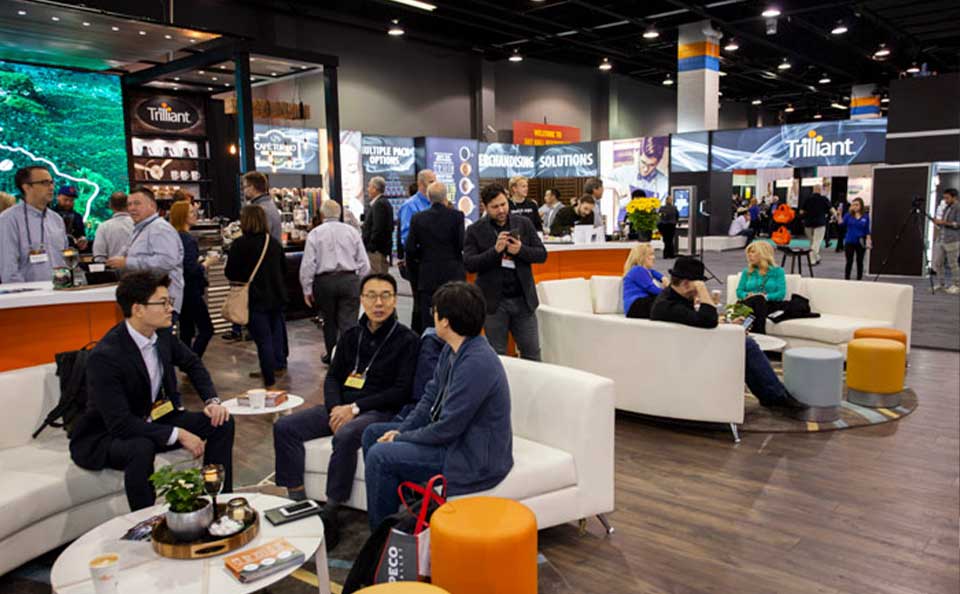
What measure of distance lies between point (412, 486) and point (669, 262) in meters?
13.2

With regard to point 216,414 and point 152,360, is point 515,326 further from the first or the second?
point 152,360

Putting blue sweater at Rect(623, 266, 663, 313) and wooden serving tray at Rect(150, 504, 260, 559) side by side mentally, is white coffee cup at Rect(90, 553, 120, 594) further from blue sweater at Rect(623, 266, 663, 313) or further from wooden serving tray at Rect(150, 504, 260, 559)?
blue sweater at Rect(623, 266, 663, 313)

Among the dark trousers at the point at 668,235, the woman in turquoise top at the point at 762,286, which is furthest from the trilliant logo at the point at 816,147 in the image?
the woman in turquoise top at the point at 762,286

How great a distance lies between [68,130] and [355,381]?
9.16m

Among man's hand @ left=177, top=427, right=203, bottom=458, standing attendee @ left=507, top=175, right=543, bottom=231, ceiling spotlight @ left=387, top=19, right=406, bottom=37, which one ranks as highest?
ceiling spotlight @ left=387, top=19, right=406, bottom=37

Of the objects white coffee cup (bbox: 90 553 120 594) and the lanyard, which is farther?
the lanyard

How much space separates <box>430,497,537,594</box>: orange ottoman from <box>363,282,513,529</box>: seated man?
1.17 ft

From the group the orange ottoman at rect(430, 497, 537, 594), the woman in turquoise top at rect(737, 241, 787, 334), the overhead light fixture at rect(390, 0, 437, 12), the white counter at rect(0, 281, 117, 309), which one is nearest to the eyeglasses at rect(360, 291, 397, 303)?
the orange ottoman at rect(430, 497, 537, 594)

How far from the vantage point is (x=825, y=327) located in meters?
5.89

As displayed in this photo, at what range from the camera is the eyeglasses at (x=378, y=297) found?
328 cm

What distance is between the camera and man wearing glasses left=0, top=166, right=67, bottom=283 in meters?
4.67

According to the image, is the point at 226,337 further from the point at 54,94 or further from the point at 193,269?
the point at 54,94

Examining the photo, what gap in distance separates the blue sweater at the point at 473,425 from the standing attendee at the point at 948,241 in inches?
389

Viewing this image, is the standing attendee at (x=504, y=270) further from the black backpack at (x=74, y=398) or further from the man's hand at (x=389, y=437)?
the black backpack at (x=74, y=398)
